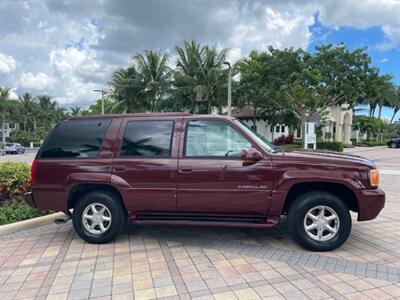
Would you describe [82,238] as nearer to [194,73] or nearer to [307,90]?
[307,90]

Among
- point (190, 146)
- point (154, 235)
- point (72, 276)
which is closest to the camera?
point (72, 276)

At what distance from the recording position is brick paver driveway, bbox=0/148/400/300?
3.62 m

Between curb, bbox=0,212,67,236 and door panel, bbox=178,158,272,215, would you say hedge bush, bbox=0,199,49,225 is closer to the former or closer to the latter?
curb, bbox=0,212,67,236

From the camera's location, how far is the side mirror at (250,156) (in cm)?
455

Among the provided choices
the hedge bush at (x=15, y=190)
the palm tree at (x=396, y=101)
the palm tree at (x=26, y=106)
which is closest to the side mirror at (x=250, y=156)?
the hedge bush at (x=15, y=190)

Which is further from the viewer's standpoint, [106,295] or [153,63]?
[153,63]

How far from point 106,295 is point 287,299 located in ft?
6.03

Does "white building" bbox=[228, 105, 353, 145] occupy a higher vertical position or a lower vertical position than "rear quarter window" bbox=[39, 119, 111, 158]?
higher

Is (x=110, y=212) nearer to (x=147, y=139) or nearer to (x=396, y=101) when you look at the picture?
(x=147, y=139)

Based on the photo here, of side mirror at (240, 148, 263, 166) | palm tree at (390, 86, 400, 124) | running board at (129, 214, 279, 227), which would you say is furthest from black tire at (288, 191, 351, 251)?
palm tree at (390, 86, 400, 124)

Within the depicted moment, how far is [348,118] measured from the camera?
4447 centimetres

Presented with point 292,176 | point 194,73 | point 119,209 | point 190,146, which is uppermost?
point 194,73

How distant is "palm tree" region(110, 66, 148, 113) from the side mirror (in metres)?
27.3

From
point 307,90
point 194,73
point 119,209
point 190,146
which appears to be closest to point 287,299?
point 190,146
